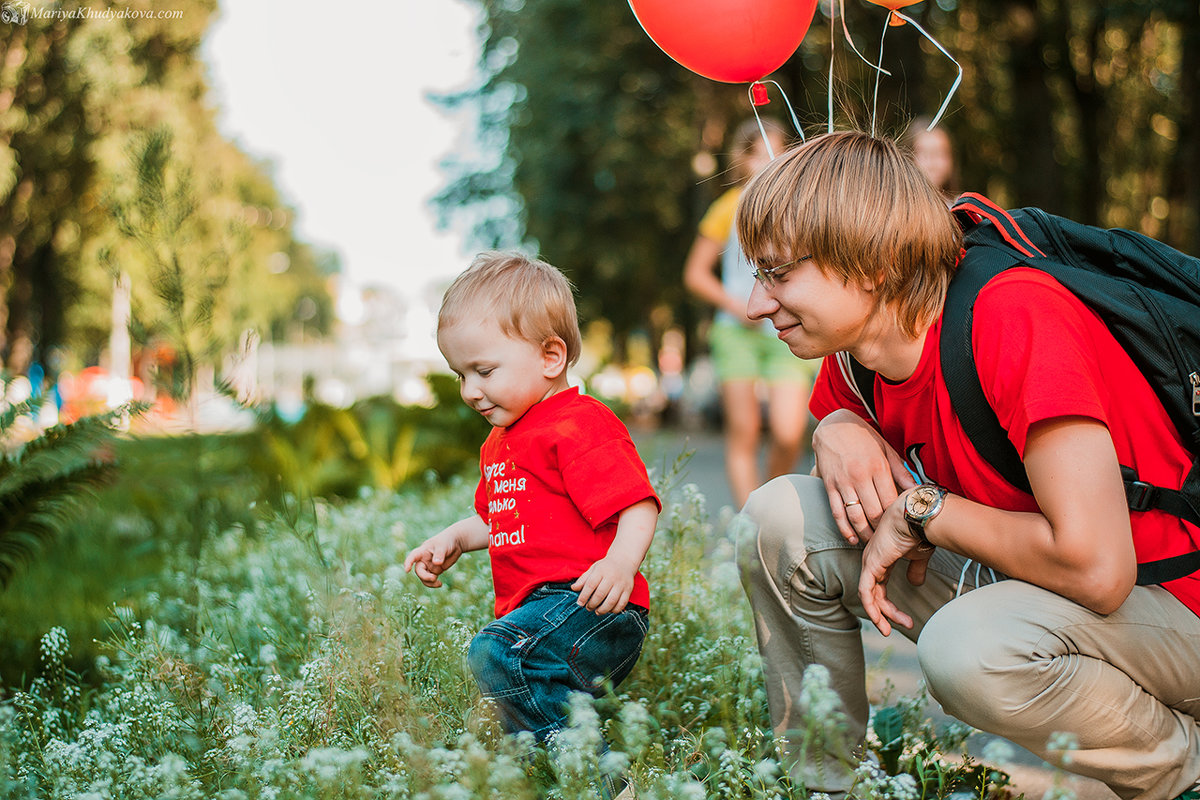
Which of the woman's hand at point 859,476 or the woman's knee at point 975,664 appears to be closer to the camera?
the woman's knee at point 975,664

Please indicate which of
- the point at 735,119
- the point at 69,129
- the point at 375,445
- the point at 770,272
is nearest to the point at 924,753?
the point at 770,272

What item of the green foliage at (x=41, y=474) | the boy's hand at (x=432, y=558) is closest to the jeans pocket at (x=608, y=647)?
the boy's hand at (x=432, y=558)

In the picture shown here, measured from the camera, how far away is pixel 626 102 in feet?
62.5

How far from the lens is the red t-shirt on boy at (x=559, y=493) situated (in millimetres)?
2275

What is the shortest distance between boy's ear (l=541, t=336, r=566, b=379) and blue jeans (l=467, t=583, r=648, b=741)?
53cm

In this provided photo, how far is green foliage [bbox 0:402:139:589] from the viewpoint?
10.9 feet

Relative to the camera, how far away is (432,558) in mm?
2545

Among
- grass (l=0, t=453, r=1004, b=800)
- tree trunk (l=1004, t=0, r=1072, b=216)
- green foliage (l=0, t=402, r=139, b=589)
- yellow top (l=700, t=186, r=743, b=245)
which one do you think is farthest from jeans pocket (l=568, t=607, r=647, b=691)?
tree trunk (l=1004, t=0, r=1072, b=216)

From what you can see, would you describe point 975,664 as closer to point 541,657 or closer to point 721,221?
point 541,657

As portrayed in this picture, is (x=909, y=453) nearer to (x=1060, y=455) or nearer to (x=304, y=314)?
(x=1060, y=455)

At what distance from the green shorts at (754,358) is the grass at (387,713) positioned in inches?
79.3

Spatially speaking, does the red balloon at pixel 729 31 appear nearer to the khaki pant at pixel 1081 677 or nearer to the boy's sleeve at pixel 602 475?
the boy's sleeve at pixel 602 475

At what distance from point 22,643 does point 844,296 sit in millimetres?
3450

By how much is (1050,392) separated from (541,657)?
119cm
